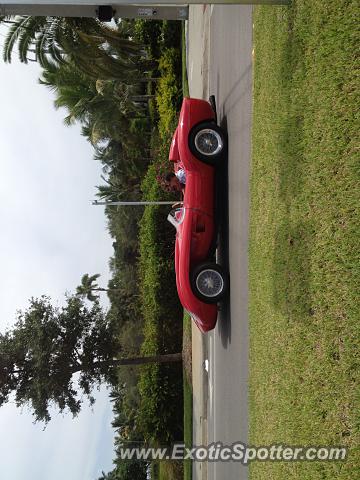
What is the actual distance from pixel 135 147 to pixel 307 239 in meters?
27.9

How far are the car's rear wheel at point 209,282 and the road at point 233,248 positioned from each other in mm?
217

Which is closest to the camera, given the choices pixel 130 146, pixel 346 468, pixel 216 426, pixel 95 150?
pixel 346 468

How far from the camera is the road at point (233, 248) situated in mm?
8891

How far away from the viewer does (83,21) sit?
39.4 feet

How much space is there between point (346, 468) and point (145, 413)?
15589mm

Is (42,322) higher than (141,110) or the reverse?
the reverse

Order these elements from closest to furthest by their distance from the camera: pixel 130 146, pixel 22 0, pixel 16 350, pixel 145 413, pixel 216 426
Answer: pixel 22 0 < pixel 216 426 < pixel 145 413 < pixel 16 350 < pixel 130 146

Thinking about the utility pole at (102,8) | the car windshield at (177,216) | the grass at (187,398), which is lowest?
the grass at (187,398)

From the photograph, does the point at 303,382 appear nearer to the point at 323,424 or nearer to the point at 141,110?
the point at 323,424

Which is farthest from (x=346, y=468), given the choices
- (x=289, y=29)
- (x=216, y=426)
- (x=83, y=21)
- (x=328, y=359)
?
(x=83, y=21)

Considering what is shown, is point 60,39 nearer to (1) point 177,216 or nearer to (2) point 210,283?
(1) point 177,216

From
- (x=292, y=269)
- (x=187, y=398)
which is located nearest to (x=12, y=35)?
(x=292, y=269)

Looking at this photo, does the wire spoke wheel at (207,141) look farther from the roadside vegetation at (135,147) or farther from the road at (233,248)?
the roadside vegetation at (135,147)

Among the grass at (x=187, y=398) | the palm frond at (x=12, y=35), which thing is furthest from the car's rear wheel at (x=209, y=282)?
the grass at (x=187, y=398)
